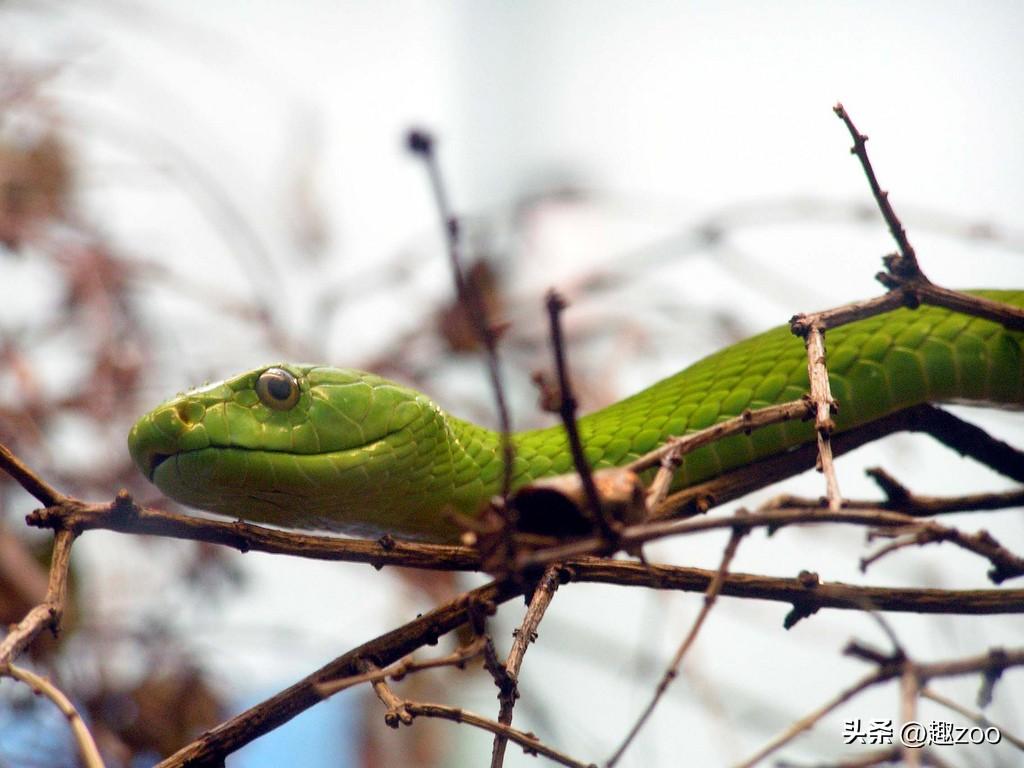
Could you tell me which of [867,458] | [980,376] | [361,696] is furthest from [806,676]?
[980,376]

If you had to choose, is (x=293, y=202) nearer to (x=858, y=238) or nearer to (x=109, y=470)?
(x=109, y=470)

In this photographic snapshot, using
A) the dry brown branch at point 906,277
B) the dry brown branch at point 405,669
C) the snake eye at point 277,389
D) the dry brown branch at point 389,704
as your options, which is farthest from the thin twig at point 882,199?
the snake eye at point 277,389

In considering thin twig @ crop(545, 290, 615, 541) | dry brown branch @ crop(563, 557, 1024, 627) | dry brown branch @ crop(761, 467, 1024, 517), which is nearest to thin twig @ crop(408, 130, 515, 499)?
thin twig @ crop(545, 290, 615, 541)

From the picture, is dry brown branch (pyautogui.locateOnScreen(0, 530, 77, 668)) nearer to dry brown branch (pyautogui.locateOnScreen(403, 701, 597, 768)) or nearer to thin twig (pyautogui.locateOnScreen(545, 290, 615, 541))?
dry brown branch (pyautogui.locateOnScreen(403, 701, 597, 768))

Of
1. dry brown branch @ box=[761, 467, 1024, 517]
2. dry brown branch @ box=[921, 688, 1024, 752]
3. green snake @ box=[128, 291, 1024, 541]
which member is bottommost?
dry brown branch @ box=[921, 688, 1024, 752]

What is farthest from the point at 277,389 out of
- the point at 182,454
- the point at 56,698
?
the point at 56,698

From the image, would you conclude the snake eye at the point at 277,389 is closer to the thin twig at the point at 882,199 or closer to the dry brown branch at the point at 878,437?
the dry brown branch at the point at 878,437
